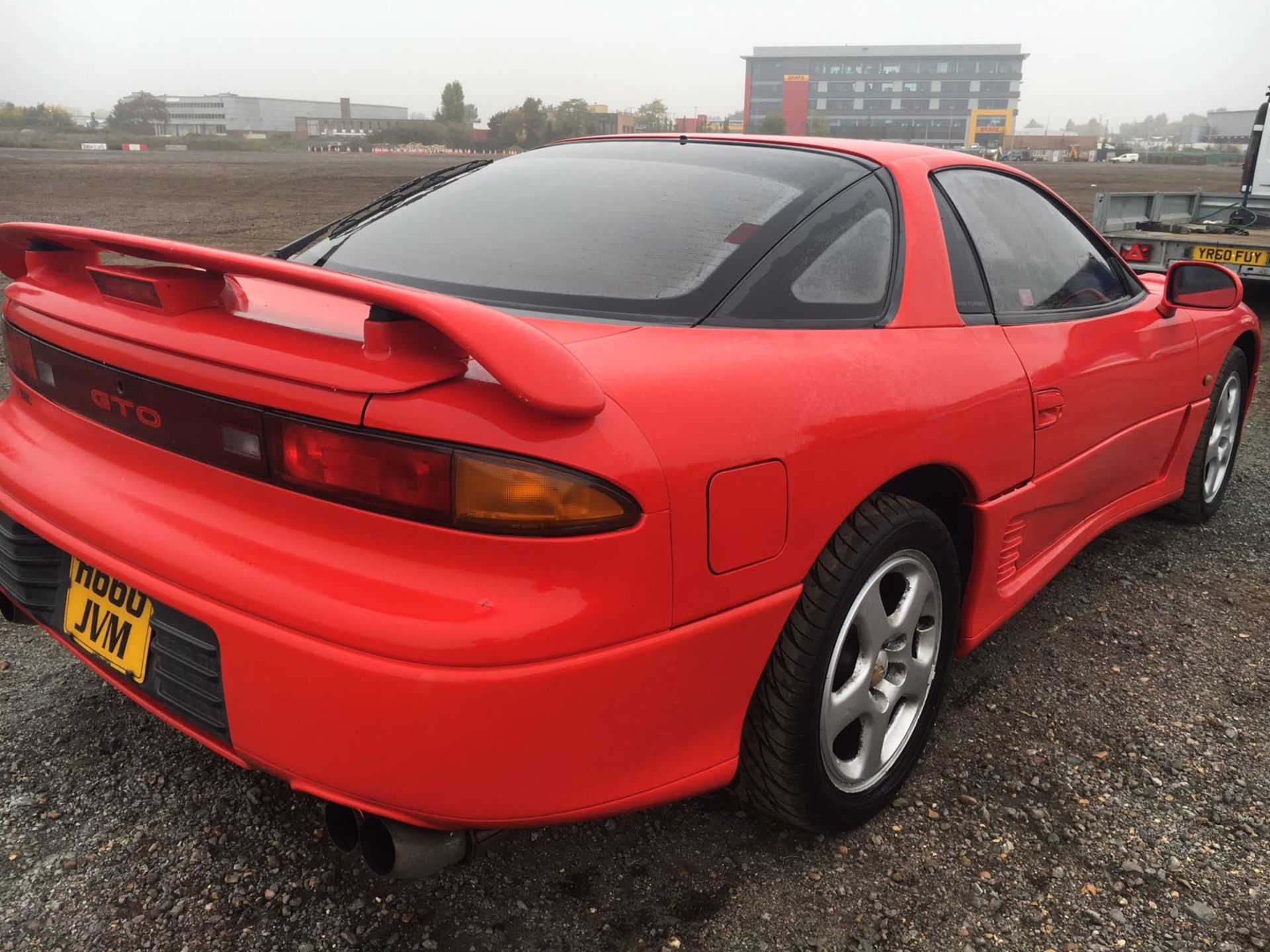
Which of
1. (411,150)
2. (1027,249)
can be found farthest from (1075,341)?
(411,150)

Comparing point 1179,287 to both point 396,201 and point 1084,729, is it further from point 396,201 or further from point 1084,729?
point 396,201

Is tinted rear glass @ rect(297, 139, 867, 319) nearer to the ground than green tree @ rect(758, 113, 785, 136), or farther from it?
nearer to the ground

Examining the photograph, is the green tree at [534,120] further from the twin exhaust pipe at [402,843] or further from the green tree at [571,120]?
the twin exhaust pipe at [402,843]

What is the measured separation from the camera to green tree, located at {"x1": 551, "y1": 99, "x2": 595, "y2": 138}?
71.5 m

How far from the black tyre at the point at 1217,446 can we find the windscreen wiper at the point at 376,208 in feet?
9.08

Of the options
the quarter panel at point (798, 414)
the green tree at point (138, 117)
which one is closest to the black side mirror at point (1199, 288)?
the quarter panel at point (798, 414)

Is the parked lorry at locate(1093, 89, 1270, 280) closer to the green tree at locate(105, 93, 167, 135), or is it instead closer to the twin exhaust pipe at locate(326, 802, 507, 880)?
the twin exhaust pipe at locate(326, 802, 507, 880)

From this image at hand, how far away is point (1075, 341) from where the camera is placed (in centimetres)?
248

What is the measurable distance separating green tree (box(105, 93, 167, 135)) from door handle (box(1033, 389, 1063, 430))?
119324mm

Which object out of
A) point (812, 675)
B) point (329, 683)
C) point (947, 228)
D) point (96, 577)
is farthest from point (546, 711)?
point (947, 228)

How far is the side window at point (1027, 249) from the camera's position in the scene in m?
2.36

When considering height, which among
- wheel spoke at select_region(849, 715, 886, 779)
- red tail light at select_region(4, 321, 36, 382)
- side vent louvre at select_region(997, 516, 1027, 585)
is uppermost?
red tail light at select_region(4, 321, 36, 382)

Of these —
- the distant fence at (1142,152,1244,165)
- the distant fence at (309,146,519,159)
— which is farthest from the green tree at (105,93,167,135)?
Answer: the distant fence at (1142,152,1244,165)

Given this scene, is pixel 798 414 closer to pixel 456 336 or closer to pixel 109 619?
pixel 456 336
